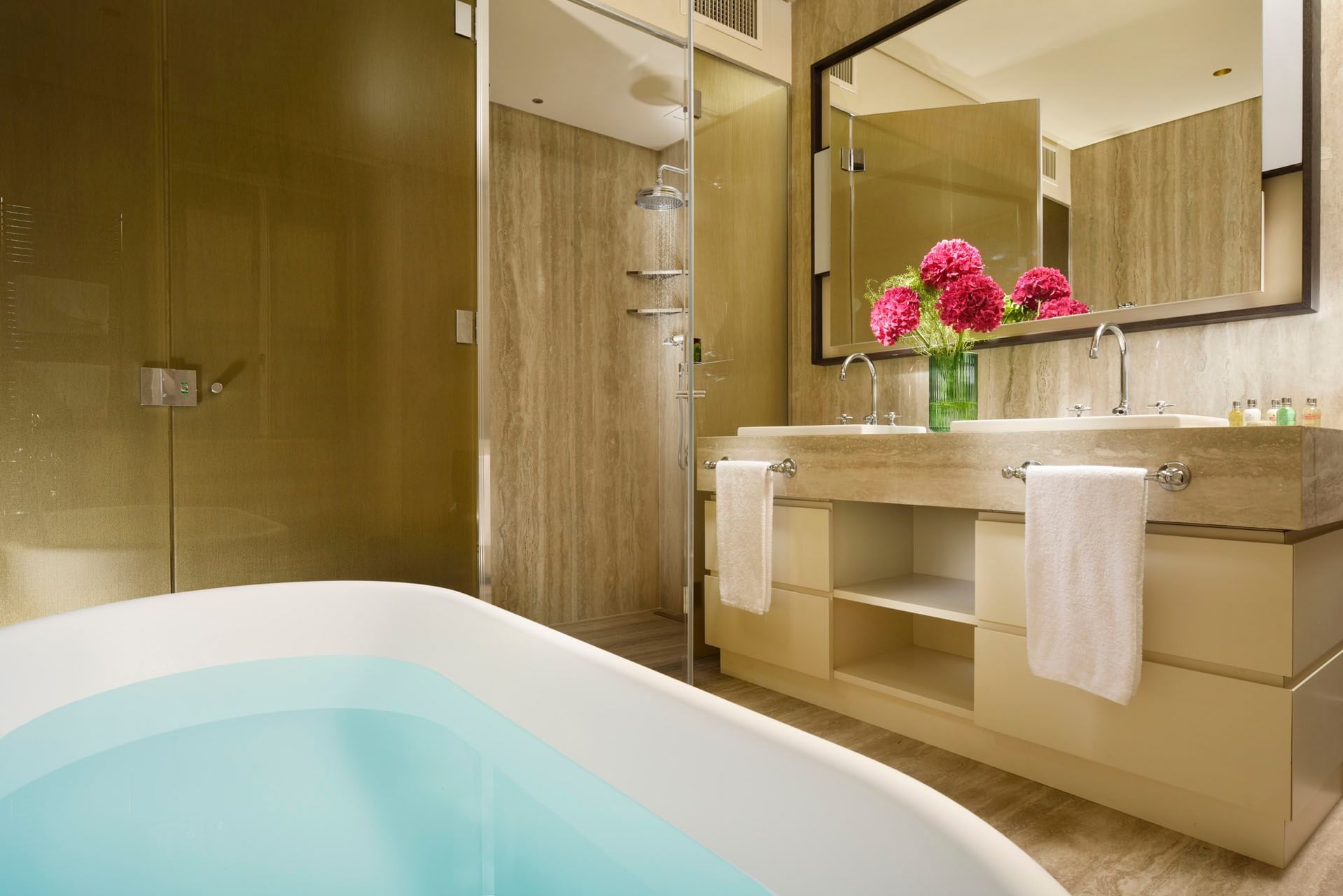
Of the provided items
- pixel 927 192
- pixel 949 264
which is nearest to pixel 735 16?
pixel 927 192

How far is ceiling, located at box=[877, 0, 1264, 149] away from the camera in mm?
1831

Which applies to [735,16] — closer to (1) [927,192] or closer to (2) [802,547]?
(1) [927,192]

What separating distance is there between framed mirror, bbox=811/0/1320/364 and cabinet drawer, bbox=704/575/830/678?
3.08 ft

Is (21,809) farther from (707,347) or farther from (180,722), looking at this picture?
(707,347)

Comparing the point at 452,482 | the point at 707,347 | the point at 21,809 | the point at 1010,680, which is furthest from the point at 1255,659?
the point at 21,809

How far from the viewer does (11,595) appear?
57.5 inches

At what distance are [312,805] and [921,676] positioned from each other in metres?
1.60

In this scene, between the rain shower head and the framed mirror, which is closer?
the framed mirror

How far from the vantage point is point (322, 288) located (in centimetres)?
185

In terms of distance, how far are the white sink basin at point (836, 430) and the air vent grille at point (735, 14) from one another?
4.93 feet

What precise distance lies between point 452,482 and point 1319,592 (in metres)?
1.99

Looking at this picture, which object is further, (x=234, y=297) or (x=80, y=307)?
(x=234, y=297)

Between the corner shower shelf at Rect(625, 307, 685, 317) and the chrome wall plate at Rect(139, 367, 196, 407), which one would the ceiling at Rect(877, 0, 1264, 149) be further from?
the chrome wall plate at Rect(139, 367, 196, 407)

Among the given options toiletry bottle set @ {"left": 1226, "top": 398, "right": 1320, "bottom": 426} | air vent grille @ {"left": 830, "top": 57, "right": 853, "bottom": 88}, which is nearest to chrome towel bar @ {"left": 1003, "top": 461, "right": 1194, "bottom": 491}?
toiletry bottle set @ {"left": 1226, "top": 398, "right": 1320, "bottom": 426}
